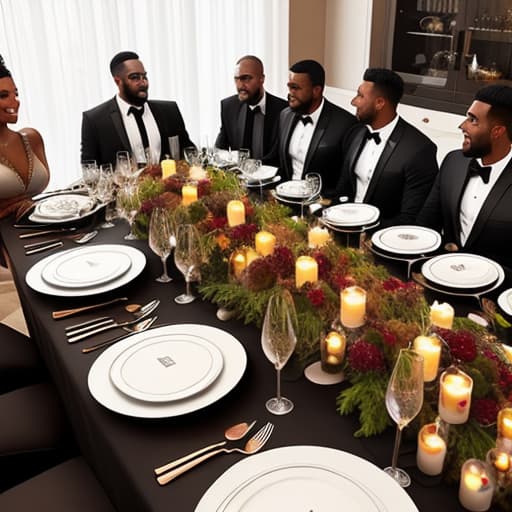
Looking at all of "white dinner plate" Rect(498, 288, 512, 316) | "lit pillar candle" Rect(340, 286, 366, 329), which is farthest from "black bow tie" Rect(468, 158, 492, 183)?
"lit pillar candle" Rect(340, 286, 366, 329)

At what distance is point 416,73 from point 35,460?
4.05 metres

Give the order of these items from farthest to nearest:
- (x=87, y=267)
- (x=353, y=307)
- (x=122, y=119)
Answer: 1. (x=122, y=119)
2. (x=87, y=267)
3. (x=353, y=307)

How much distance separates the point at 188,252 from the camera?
1.53 meters

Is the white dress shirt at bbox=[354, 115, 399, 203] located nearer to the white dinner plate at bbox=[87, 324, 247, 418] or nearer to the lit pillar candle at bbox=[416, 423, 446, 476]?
the white dinner plate at bbox=[87, 324, 247, 418]

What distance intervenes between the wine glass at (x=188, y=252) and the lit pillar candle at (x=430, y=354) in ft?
2.24

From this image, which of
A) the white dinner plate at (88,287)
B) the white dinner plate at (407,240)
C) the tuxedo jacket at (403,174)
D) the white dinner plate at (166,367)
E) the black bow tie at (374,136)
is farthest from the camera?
the black bow tie at (374,136)

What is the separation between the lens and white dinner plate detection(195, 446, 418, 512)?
0.91m

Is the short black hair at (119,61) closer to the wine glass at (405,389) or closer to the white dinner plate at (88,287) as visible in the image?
the white dinner plate at (88,287)

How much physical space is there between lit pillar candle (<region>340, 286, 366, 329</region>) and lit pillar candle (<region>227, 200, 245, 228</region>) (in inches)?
25.9

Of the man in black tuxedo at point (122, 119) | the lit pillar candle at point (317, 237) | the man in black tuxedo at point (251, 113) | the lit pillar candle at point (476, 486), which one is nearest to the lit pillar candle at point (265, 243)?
the lit pillar candle at point (317, 237)

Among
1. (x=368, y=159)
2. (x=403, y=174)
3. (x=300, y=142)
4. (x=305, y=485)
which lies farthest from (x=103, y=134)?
(x=305, y=485)

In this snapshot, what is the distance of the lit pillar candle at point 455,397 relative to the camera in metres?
0.98

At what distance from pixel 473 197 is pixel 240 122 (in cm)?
199

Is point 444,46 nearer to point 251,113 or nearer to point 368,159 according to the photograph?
point 251,113
